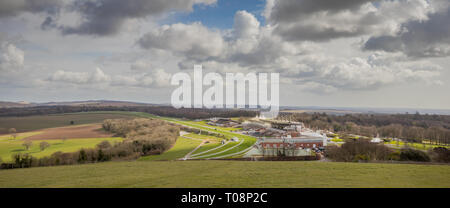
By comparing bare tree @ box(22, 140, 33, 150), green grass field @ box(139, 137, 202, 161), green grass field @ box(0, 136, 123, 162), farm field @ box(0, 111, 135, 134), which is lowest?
→ green grass field @ box(139, 137, 202, 161)

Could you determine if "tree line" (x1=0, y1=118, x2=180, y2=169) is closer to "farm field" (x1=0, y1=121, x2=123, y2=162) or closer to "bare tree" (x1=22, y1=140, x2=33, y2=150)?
"farm field" (x1=0, y1=121, x2=123, y2=162)

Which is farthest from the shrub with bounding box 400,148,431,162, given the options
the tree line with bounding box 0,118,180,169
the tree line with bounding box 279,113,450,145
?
the tree line with bounding box 0,118,180,169

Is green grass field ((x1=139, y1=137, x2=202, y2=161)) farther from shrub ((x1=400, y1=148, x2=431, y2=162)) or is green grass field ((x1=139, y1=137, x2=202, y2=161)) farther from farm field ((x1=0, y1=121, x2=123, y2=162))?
shrub ((x1=400, y1=148, x2=431, y2=162))

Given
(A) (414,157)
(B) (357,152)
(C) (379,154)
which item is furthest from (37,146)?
(A) (414,157)

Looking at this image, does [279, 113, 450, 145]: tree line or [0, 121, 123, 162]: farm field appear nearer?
[0, 121, 123, 162]: farm field

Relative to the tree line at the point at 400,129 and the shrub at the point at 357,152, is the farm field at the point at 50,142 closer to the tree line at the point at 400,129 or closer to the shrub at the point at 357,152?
the shrub at the point at 357,152

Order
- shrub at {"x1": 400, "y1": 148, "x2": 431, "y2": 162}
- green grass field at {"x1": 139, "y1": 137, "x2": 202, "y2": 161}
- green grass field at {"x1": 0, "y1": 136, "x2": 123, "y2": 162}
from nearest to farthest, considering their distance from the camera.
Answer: shrub at {"x1": 400, "y1": 148, "x2": 431, "y2": 162}, green grass field at {"x1": 0, "y1": 136, "x2": 123, "y2": 162}, green grass field at {"x1": 139, "y1": 137, "x2": 202, "y2": 161}

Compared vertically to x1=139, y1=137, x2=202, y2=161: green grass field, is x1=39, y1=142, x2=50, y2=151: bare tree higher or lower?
higher

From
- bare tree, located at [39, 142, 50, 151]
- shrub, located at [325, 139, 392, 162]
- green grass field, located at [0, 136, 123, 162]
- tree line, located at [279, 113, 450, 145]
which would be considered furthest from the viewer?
tree line, located at [279, 113, 450, 145]

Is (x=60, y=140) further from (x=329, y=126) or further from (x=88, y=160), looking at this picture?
(x=329, y=126)

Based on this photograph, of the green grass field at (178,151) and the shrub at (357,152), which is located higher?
the shrub at (357,152)

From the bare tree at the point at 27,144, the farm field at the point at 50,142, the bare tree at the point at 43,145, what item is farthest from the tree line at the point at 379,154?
the bare tree at the point at 27,144
